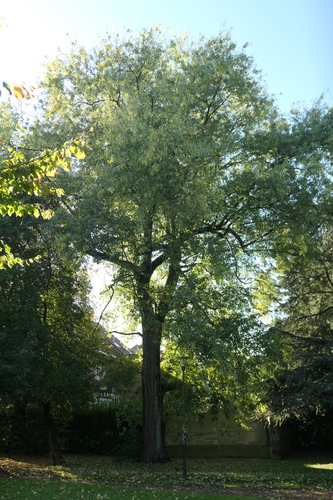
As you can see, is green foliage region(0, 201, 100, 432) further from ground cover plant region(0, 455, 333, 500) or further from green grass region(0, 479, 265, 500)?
green grass region(0, 479, 265, 500)

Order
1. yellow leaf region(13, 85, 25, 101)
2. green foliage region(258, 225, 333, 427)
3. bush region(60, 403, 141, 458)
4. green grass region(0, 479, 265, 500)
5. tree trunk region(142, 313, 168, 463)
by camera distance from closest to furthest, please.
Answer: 1. yellow leaf region(13, 85, 25, 101)
2. green grass region(0, 479, 265, 500)
3. tree trunk region(142, 313, 168, 463)
4. green foliage region(258, 225, 333, 427)
5. bush region(60, 403, 141, 458)

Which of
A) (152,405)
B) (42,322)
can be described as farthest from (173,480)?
(42,322)

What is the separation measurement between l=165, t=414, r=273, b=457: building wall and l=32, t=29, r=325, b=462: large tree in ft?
18.8

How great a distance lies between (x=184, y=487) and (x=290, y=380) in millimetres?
8292

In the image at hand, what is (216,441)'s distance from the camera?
23672mm

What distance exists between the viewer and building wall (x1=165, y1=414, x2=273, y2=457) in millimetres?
23328

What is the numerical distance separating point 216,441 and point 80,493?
13.7 m

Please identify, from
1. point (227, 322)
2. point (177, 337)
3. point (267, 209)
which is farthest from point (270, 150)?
point (177, 337)

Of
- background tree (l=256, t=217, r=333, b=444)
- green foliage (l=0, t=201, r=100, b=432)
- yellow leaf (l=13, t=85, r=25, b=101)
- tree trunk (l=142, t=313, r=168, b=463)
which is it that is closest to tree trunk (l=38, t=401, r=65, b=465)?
green foliage (l=0, t=201, r=100, b=432)

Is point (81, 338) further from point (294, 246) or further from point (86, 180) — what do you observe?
point (294, 246)

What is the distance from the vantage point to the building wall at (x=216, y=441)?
23328 millimetres

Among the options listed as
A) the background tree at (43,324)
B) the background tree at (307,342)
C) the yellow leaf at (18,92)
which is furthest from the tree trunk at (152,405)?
the yellow leaf at (18,92)

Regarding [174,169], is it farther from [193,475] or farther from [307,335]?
[307,335]

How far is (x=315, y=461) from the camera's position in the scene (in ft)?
69.9
